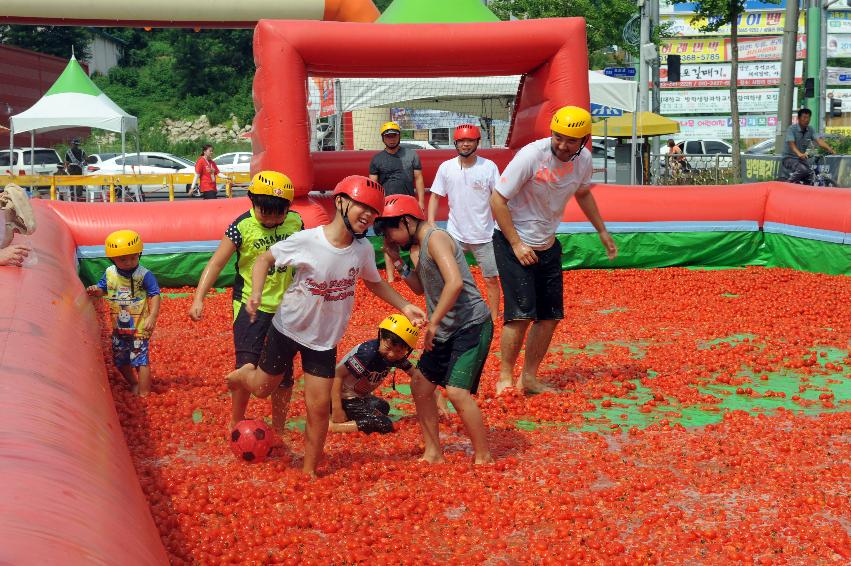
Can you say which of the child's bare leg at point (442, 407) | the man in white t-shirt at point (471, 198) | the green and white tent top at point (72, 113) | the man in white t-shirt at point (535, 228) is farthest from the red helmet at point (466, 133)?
the green and white tent top at point (72, 113)

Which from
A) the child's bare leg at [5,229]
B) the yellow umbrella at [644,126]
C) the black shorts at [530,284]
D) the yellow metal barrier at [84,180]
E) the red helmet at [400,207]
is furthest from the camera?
the yellow umbrella at [644,126]

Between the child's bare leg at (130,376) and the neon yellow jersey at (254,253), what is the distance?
71.9 inches

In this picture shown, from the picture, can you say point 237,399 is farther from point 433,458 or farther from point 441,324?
point 441,324

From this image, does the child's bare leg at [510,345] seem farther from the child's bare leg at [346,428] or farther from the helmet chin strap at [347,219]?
the helmet chin strap at [347,219]

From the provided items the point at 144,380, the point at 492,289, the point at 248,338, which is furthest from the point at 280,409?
the point at 492,289

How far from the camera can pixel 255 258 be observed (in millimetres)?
6895

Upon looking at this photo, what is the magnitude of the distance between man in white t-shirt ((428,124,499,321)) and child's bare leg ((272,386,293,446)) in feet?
12.0

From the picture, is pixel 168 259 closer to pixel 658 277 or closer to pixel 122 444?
pixel 658 277

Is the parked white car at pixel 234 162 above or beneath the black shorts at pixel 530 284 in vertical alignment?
above

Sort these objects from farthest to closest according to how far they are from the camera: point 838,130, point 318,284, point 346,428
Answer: point 838,130, point 346,428, point 318,284

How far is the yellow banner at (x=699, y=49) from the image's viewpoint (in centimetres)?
5106

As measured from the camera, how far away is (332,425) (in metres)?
7.25

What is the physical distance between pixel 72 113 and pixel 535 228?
22.5 metres

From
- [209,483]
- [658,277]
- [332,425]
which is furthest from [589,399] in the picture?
[658,277]
